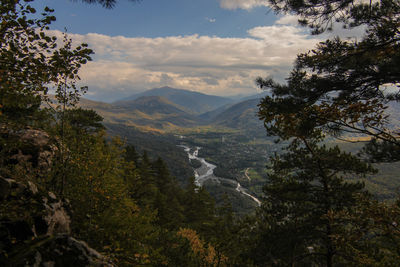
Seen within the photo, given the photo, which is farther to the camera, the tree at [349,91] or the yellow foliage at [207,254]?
the yellow foliage at [207,254]

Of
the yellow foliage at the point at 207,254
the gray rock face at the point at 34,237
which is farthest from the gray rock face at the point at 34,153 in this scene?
the yellow foliage at the point at 207,254

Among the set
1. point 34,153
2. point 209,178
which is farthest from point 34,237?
point 209,178

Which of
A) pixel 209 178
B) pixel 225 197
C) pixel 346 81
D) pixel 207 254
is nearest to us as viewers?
pixel 346 81

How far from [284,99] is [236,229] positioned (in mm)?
6948

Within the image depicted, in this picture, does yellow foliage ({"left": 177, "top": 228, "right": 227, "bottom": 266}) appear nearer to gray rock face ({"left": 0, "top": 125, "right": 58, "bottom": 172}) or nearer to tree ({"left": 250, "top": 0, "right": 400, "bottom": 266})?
tree ({"left": 250, "top": 0, "right": 400, "bottom": 266})

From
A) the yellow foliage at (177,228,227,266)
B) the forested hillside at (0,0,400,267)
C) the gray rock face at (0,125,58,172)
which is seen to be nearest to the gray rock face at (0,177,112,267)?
the forested hillside at (0,0,400,267)

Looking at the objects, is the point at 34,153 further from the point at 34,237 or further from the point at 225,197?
the point at 225,197

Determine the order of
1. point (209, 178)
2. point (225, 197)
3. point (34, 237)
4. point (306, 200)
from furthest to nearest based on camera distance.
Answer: point (209, 178)
point (306, 200)
point (225, 197)
point (34, 237)

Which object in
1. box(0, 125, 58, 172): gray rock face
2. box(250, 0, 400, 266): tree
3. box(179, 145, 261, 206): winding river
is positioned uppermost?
box(250, 0, 400, 266): tree

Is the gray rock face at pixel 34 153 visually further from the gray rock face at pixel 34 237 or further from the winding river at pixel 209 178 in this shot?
the winding river at pixel 209 178

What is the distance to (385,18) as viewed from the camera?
6738 millimetres

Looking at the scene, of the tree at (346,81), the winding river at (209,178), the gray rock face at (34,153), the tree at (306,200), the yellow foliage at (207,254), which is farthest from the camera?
the winding river at (209,178)

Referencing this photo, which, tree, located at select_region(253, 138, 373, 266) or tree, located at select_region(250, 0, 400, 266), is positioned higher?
tree, located at select_region(250, 0, 400, 266)

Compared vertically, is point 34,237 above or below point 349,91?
below
